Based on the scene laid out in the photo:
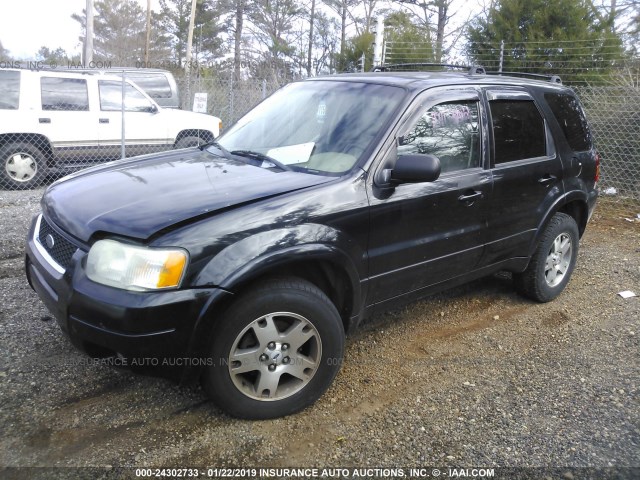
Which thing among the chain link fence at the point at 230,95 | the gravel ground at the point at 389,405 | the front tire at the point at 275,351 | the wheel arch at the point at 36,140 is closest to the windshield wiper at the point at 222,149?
the front tire at the point at 275,351

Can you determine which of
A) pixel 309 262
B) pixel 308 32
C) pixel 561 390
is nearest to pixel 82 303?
pixel 309 262

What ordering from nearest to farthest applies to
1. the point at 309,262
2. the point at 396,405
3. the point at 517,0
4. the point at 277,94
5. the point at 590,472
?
the point at 590,472 → the point at 309,262 → the point at 396,405 → the point at 277,94 → the point at 517,0

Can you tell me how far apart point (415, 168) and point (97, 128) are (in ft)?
25.3

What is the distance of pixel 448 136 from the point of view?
358cm

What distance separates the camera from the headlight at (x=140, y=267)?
2434mm

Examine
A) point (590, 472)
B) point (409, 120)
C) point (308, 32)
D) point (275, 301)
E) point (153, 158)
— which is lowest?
point (590, 472)

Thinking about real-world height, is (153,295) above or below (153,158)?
below

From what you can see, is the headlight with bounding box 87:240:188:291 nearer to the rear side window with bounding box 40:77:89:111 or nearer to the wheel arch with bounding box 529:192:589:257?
the wheel arch with bounding box 529:192:589:257

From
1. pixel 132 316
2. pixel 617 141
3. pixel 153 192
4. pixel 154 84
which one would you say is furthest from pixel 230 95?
pixel 132 316

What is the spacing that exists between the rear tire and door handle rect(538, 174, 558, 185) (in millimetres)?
7488

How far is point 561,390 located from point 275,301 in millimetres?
1950

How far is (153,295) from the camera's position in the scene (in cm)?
242

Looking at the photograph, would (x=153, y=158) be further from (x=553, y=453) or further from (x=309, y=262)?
(x=553, y=453)

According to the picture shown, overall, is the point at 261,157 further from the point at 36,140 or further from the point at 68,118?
the point at 68,118
